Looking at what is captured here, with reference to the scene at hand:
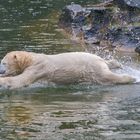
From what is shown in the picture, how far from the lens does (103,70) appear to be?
11.7m

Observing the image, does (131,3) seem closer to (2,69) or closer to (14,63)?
(14,63)

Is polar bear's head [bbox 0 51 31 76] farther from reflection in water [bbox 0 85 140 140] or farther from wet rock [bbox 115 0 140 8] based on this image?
wet rock [bbox 115 0 140 8]

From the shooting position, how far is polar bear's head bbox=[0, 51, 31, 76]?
458 inches

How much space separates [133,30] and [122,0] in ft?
13.2

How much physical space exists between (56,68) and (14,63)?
78cm

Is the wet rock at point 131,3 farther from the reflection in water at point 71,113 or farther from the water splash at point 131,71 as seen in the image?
the reflection in water at point 71,113

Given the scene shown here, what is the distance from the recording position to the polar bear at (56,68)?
458 inches

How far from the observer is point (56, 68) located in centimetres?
1168

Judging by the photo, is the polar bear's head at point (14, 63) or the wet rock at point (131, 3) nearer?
the polar bear's head at point (14, 63)

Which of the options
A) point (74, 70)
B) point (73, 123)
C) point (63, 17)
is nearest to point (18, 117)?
point (73, 123)

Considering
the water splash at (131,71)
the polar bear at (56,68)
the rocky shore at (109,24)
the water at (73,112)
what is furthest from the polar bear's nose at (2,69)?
the rocky shore at (109,24)

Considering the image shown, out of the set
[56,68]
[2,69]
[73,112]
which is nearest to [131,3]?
[56,68]

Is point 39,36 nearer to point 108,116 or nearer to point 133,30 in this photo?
→ point 133,30

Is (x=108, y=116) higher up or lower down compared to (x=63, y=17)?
lower down
